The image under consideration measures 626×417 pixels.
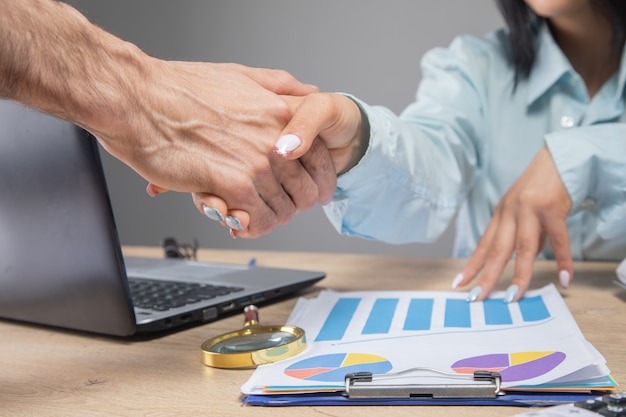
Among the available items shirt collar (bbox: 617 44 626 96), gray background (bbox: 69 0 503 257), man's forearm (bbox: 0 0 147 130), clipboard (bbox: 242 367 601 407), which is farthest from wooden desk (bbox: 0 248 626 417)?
→ gray background (bbox: 69 0 503 257)

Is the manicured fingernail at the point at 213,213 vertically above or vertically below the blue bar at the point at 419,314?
above

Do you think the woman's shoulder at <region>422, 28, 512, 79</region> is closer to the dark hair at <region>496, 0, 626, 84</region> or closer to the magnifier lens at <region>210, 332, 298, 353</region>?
the dark hair at <region>496, 0, 626, 84</region>

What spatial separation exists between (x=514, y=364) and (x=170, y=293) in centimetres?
44

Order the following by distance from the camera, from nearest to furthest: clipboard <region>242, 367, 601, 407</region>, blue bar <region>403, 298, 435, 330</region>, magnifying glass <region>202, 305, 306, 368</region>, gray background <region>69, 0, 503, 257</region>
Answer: clipboard <region>242, 367, 601, 407</region> < magnifying glass <region>202, 305, 306, 368</region> < blue bar <region>403, 298, 435, 330</region> < gray background <region>69, 0, 503, 257</region>

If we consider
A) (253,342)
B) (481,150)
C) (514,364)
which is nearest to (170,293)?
(253,342)

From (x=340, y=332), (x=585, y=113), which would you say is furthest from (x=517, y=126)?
(x=340, y=332)

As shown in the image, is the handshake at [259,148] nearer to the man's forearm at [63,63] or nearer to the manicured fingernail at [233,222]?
the manicured fingernail at [233,222]

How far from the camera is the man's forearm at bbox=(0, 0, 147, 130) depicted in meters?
0.58

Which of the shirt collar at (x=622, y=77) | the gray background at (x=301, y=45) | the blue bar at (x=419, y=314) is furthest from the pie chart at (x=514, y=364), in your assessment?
the gray background at (x=301, y=45)

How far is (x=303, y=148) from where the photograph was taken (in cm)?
76

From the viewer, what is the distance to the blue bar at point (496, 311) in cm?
74

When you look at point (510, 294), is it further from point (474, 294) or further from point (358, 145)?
point (358, 145)

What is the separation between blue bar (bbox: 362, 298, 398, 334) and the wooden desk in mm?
106

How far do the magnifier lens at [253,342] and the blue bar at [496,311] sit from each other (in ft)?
0.72
